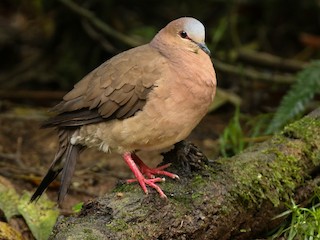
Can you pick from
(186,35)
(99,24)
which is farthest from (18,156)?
(186,35)

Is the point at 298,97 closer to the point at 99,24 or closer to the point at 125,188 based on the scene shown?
the point at 99,24

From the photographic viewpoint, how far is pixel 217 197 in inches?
141

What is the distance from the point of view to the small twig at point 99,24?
6242 mm

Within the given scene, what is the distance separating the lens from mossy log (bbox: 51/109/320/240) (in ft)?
10.7

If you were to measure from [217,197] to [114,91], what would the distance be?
31.1 inches

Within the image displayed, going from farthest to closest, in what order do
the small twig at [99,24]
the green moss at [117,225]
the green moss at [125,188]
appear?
the small twig at [99,24] → the green moss at [125,188] → the green moss at [117,225]

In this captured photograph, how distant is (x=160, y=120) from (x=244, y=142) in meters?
1.71

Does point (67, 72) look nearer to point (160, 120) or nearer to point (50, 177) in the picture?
point (50, 177)

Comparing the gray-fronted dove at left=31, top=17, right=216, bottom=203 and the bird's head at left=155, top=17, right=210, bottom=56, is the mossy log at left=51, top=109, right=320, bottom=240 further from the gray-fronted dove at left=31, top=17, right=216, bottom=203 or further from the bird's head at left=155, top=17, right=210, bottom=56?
the bird's head at left=155, top=17, right=210, bottom=56

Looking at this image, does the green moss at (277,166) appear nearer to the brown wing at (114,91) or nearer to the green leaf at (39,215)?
the brown wing at (114,91)

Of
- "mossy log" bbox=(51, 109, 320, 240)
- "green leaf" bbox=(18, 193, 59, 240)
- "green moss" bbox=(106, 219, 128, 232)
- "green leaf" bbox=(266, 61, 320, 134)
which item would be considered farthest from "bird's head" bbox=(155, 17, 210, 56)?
"green leaf" bbox=(266, 61, 320, 134)

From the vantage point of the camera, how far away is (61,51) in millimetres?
6930

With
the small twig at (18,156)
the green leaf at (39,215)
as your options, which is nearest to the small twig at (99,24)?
the small twig at (18,156)

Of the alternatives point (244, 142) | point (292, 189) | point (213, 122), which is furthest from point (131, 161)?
point (213, 122)
